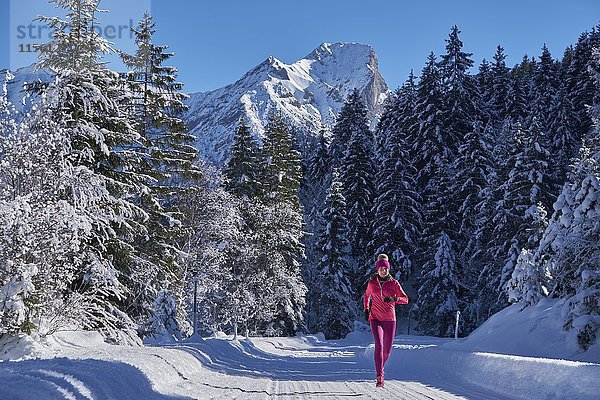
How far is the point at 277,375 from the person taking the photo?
32.8 feet

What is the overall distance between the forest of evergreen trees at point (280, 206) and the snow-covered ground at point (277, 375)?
110 cm

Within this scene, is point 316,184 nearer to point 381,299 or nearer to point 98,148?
point 98,148

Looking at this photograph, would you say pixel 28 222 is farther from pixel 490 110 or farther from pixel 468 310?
pixel 490 110

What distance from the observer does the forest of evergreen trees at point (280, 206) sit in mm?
12078

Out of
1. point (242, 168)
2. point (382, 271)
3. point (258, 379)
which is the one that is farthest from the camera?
point (242, 168)

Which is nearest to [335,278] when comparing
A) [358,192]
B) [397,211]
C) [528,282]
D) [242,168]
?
[397,211]

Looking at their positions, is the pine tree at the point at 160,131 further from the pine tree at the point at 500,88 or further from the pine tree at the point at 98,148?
the pine tree at the point at 500,88

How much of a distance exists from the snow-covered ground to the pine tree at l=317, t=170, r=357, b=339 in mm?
26618

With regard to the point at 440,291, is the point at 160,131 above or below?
above

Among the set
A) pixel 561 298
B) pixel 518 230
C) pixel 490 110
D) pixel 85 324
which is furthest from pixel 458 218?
pixel 85 324

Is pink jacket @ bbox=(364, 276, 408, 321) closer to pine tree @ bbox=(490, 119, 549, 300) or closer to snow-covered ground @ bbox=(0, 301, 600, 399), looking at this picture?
snow-covered ground @ bbox=(0, 301, 600, 399)

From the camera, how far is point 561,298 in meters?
14.1

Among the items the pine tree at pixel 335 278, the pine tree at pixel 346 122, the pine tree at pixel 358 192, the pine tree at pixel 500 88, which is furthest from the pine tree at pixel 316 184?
the pine tree at pixel 500 88

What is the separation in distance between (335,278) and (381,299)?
3215 cm
